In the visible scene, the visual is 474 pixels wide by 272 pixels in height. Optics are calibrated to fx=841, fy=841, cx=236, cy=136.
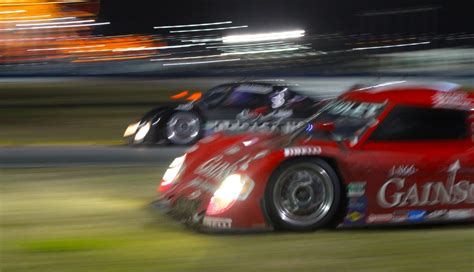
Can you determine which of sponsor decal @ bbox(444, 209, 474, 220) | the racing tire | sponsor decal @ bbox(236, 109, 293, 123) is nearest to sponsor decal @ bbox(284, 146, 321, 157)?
sponsor decal @ bbox(444, 209, 474, 220)

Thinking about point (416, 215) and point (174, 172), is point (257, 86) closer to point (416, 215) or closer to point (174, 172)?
point (174, 172)

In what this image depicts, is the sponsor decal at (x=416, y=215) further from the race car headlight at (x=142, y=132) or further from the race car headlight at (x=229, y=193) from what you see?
the race car headlight at (x=142, y=132)

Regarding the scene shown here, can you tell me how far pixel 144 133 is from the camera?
13.2m

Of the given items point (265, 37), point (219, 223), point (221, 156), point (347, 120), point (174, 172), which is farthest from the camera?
point (265, 37)

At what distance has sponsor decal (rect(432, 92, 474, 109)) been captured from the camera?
22.5ft

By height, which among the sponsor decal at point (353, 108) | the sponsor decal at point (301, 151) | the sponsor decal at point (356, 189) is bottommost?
the sponsor decal at point (356, 189)

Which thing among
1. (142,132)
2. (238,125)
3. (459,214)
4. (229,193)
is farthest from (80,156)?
(459,214)

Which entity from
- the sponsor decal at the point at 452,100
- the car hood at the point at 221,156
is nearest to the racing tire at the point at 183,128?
the car hood at the point at 221,156

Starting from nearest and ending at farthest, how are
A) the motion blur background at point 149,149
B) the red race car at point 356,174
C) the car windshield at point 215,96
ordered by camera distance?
the motion blur background at point 149,149 → the red race car at point 356,174 → the car windshield at point 215,96

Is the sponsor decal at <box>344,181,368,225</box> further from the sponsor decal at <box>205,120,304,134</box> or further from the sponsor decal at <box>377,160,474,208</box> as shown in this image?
the sponsor decal at <box>205,120,304,134</box>

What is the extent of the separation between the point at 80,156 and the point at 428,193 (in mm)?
6219

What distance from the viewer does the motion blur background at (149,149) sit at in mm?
5605

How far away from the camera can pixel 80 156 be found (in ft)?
38.2

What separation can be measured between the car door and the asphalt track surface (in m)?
5.19
